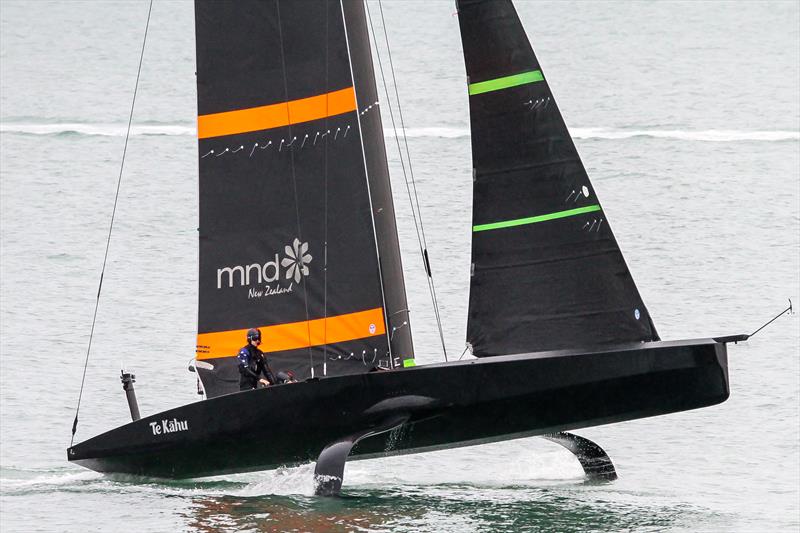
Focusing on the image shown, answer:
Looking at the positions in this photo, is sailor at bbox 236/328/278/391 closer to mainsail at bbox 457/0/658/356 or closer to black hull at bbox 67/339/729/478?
black hull at bbox 67/339/729/478

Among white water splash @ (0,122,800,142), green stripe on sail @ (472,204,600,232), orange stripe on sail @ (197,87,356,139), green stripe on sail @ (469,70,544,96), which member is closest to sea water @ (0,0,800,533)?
white water splash @ (0,122,800,142)

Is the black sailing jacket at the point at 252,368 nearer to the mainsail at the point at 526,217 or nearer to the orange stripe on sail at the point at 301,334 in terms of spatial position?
the orange stripe on sail at the point at 301,334

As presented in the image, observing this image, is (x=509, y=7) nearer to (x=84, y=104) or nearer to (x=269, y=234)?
(x=269, y=234)

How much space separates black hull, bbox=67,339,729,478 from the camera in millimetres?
13102

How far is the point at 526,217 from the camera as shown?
13.6 m

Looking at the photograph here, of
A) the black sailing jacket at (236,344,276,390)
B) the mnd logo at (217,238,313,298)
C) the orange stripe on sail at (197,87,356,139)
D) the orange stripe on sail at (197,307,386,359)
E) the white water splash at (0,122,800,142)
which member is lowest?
the black sailing jacket at (236,344,276,390)

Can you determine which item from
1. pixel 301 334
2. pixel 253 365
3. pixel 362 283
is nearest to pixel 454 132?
pixel 301 334

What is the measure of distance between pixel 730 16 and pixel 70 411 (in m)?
34.7

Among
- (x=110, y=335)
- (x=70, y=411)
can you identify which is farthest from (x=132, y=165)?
(x=70, y=411)

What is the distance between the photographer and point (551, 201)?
44.5 feet

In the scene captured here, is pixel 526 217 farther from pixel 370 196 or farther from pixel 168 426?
pixel 168 426

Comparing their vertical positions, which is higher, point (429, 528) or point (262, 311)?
point (262, 311)

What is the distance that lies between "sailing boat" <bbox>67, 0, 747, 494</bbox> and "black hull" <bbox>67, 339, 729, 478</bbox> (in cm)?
2

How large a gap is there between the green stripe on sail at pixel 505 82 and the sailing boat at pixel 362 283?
0.04ft
